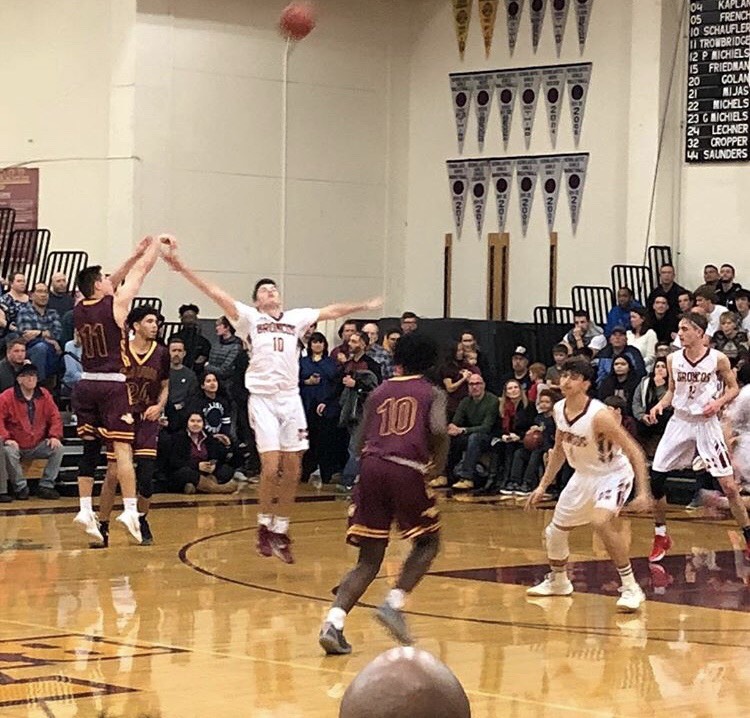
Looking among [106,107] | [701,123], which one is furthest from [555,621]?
[106,107]

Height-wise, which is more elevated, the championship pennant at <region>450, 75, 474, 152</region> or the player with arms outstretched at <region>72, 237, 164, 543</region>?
the championship pennant at <region>450, 75, 474, 152</region>

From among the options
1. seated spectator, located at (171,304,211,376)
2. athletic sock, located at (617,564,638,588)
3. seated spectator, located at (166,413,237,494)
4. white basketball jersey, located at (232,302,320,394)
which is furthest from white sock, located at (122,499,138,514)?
seated spectator, located at (171,304,211,376)

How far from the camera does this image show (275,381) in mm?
Answer: 12195

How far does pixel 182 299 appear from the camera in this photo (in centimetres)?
2358

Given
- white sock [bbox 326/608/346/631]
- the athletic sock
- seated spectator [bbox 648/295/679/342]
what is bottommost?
the athletic sock

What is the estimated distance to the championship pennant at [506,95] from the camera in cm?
2459

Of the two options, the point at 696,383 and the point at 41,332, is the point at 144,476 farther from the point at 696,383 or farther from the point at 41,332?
the point at 41,332

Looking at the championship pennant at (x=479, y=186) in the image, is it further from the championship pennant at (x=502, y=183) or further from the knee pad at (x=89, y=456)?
the knee pad at (x=89, y=456)

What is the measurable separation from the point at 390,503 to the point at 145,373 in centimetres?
525

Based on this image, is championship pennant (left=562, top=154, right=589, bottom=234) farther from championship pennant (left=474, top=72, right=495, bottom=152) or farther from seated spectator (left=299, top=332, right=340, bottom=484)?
seated spectator (left=299, top=332, right=340, bottom=484)

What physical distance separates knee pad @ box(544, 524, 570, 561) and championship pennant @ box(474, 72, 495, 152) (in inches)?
584

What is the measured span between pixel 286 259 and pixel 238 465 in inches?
232

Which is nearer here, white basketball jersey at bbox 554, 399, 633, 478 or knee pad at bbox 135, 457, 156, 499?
white basketball jersey at bbox 554, 399, 633, 478

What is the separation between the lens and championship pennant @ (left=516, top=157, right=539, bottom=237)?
24406 millimetres
